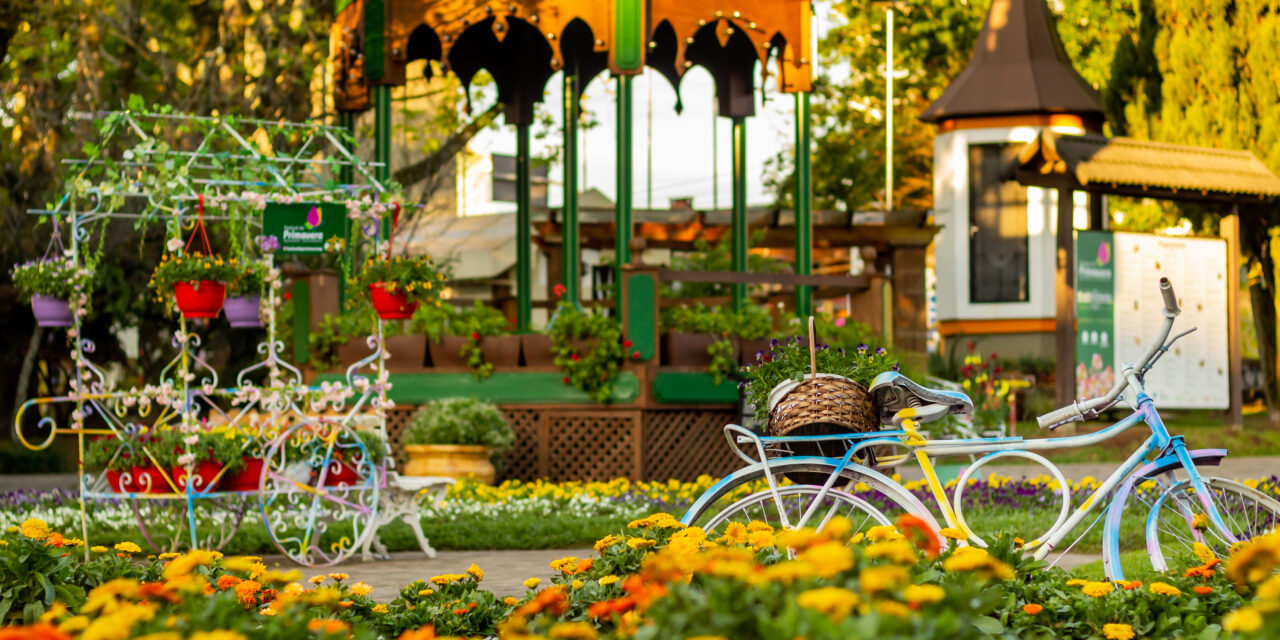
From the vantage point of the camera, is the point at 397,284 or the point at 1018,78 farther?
the point at 1018,78

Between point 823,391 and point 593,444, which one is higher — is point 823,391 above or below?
above

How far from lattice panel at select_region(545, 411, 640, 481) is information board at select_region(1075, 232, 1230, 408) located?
5662 mm

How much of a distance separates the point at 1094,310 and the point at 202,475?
439 inches

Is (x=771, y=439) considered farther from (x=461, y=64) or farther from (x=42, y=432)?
(x=42, y=432)

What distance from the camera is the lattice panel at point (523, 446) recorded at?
1344cm

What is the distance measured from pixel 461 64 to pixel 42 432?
8.77 metres

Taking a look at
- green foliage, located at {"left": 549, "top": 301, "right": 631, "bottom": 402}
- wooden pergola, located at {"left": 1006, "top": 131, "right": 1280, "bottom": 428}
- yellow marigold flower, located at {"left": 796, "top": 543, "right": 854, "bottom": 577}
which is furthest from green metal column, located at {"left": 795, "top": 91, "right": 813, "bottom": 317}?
yellow marigold flower, located at {"left": 796, "top": 543, "right": 854, "bottom": 577}

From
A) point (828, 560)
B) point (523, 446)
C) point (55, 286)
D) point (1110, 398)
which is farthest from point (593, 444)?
point (828, 560)

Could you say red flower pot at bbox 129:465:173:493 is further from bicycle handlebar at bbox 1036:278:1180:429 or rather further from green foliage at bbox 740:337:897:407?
bicycle handlebar at bbox 1036:278:1180:429

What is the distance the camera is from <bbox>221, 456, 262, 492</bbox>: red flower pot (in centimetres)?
857

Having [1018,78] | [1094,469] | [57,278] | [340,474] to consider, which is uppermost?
[1018,78]

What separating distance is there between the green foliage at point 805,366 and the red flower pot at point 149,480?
161 inches

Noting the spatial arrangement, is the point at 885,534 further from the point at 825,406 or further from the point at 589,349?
the point at 589,349

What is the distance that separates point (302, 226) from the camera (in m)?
9.02
